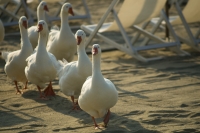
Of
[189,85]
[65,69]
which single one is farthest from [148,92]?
[65,69]

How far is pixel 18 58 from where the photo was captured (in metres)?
6.88

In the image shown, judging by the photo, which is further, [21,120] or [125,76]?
[125,76]

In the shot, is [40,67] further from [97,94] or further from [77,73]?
[97,94]

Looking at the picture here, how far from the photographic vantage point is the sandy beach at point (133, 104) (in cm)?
545

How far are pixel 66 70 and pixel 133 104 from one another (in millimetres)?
926

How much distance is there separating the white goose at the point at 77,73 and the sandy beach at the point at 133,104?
0.28 m

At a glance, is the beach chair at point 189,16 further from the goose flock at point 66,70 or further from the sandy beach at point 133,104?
the goose flock at point 66,70

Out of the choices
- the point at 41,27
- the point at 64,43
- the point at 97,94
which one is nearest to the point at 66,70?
the point at 41,27

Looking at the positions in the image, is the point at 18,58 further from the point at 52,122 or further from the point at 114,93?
the point at 114,93

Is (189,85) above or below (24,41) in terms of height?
below

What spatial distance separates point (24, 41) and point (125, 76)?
5.28 feet

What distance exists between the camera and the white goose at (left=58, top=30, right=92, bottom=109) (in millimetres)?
5953

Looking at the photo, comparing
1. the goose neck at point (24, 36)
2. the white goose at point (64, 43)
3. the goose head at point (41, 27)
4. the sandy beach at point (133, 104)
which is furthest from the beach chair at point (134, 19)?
the goose head at point (41, 27)

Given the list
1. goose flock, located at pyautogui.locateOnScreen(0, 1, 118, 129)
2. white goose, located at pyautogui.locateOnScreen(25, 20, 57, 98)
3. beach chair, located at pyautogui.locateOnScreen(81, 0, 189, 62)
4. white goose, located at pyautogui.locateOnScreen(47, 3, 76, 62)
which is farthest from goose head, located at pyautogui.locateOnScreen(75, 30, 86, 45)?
beach chair, located at pyautogui.locateOnScreen(81, 0, 189, 62)
